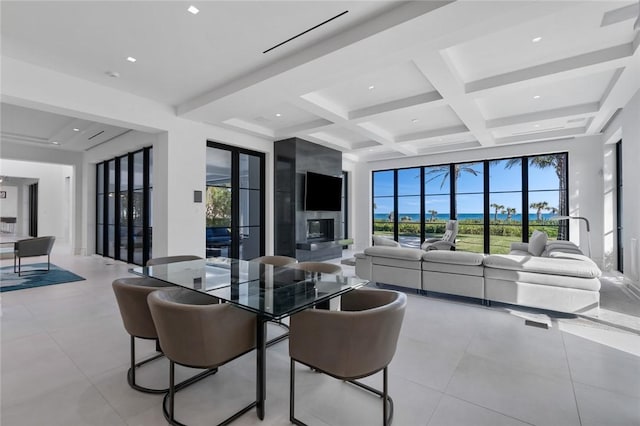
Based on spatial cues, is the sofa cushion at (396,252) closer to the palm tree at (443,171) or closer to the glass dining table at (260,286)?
the glass dining table at (260,286)

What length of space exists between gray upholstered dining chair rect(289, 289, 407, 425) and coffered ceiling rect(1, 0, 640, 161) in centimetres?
240

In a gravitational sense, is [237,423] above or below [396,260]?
below

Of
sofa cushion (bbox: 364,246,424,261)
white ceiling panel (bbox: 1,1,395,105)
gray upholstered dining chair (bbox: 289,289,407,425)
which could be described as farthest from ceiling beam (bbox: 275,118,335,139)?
gray upholstered dining chair (bbox: 289,289,407,425)

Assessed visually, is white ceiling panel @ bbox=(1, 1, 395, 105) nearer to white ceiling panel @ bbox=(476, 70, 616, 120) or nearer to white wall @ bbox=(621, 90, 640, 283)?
white ceiling panel @ bbox=(476, 70, 616, 120)

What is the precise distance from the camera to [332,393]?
6.86ft

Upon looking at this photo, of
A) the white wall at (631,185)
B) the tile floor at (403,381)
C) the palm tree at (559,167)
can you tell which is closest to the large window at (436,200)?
the palm tree at (559,167)

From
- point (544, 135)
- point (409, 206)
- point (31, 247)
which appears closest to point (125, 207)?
point (31, 247)

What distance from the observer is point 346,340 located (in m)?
1.61

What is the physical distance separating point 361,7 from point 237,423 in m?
3.21

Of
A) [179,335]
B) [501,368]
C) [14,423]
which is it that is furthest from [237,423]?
[501,368]

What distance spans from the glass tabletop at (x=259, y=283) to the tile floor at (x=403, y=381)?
68 cm

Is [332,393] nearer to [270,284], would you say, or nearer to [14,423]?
[270,284]

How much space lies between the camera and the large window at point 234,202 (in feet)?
19.9

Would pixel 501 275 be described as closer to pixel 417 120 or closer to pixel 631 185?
pixel 631 185
